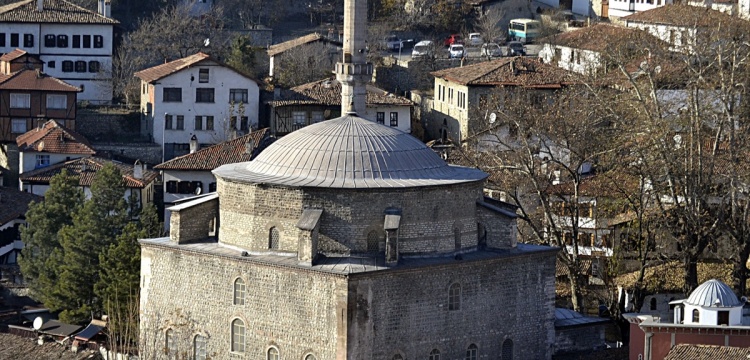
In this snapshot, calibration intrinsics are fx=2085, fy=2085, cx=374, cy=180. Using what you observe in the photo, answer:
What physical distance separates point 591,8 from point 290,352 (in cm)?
4738

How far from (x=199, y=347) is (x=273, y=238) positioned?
2.96m

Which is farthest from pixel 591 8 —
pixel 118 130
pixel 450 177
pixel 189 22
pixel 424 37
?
pixel 450 177

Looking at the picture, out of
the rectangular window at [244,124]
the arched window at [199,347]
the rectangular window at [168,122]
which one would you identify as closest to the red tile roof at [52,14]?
the rectangular window at [168,122]

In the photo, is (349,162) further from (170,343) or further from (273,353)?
(170,343)

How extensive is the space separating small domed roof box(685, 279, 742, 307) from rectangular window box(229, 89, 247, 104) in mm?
26903

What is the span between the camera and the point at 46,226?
55219mm

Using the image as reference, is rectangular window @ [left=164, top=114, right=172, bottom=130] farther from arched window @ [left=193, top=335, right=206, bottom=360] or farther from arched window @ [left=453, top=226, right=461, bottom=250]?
arched window @ [left=453, top=226, right=461, bottom=250]

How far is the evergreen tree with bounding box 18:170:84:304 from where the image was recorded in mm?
53938

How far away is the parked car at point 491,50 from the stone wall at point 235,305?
35.9m

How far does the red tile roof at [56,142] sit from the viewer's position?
63.5 meters

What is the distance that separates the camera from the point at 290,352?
42031 mm

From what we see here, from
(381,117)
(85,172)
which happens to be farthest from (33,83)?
(381,117)

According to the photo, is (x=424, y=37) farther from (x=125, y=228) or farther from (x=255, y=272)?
(x=255, y=272)

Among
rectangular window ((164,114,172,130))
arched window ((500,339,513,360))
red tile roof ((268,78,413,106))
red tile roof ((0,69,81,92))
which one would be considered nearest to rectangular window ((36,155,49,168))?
red tile roof ((0,69,81,92))
